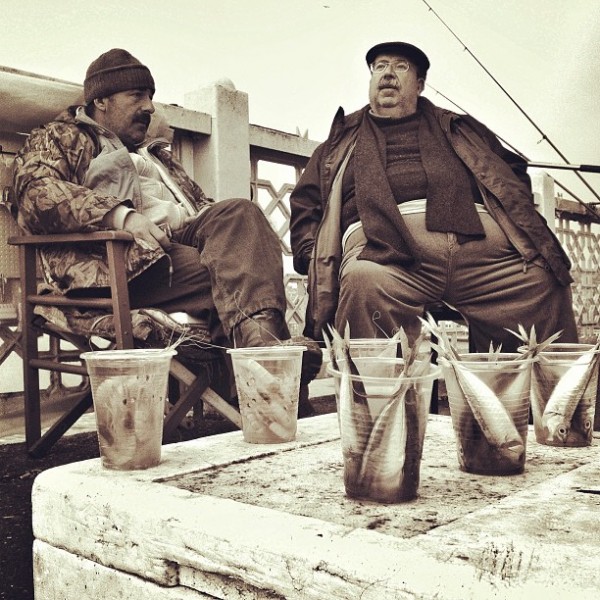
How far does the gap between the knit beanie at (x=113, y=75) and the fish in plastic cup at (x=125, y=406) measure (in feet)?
6.20

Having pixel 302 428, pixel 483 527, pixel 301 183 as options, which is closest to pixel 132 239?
pixel 301 183

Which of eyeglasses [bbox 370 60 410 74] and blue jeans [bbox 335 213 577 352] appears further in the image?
eyeglasses [bbox 370 60 410 74]

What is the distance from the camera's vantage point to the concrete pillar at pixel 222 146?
164 inches

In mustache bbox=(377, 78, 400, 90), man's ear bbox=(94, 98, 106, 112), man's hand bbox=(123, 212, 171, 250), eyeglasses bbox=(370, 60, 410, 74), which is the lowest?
man's hand bbox=(123, 212, 171, 250)

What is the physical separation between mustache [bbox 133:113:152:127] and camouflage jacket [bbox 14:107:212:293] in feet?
0.63

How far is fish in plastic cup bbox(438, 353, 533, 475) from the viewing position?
1230 mm

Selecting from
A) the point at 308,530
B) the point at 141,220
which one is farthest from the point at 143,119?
the point at 308,530

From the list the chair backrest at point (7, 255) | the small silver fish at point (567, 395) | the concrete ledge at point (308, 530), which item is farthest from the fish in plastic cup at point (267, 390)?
the chair backrest at point (7, 255)

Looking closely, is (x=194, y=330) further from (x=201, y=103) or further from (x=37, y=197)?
(x=201, y=103)

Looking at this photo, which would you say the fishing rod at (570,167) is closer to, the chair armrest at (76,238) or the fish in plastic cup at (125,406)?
the chair armrest at (76,238)

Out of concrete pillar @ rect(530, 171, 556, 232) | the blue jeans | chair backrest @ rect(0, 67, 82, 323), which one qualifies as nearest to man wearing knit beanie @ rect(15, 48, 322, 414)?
chair backrest @ rect(0, 67, 82, 323)

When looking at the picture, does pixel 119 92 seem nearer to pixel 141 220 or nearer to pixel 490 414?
pixel 141 220

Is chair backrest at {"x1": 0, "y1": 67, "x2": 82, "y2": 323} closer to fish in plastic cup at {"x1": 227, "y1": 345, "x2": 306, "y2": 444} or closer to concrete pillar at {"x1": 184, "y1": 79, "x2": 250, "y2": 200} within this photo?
concrete pillar at {"x1": 184, "y1": 79, "x2": 250, "y2": 200}

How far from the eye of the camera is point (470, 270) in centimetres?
279
